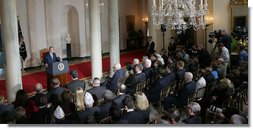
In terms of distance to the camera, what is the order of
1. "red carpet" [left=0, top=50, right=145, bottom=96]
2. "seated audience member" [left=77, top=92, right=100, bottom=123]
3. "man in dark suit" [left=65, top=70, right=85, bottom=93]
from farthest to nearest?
"red carpet" [left=0, top=50, right=145, bottom=96]
"man in dark suit" [left=65, top=70, right=85, bottom=93]
"seated audience member" [left=77, top=92, right=100, bottom=123]

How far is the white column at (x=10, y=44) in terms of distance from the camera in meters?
9.20

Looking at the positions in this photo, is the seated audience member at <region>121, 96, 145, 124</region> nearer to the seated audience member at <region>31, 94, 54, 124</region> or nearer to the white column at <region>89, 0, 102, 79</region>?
the seated audience member at <region>31, 94, 54, 124</region>

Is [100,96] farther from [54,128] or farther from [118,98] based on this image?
[54,128]

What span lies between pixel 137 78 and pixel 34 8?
8.06 metres

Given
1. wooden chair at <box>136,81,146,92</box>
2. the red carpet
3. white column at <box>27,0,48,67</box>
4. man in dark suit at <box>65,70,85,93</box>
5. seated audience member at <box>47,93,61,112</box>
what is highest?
white column at <box>27,0,48,67</box>

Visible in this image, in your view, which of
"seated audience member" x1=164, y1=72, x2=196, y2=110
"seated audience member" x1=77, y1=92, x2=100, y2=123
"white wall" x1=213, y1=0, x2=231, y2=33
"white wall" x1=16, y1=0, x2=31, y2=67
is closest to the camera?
"seated audience member" x1=77, y1=92, x2=100, y2=123

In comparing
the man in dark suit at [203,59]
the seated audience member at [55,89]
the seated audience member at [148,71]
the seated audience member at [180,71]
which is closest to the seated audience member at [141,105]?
the seated audience member at [55,89]

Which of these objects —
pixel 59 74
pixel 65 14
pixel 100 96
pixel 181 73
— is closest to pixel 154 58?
pixel 181 73

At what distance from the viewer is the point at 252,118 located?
352 centimetres

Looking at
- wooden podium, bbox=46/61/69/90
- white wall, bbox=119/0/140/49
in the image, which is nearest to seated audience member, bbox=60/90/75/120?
wooden podium, bbox=46/61/69/90

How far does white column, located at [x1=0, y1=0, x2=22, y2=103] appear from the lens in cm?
920

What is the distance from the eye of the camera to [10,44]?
9266 millimetres

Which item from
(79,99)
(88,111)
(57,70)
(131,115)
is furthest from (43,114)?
(57,70)

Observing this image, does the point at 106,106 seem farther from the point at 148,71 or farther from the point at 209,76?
the point at 148,71
